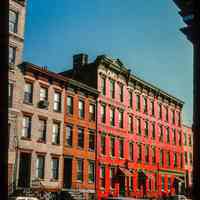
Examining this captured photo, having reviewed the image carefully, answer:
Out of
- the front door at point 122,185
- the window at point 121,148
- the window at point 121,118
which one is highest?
the window at point 121,118

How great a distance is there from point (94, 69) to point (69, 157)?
440 inches

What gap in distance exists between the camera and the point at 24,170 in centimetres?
3058

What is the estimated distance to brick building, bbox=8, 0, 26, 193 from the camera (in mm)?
28734

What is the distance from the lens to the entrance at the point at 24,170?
99.4ft

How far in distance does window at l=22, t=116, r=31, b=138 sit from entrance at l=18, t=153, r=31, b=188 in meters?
1.71

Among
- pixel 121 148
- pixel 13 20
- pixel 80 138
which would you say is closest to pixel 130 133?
pixel 121 148

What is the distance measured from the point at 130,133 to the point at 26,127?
58.0ft

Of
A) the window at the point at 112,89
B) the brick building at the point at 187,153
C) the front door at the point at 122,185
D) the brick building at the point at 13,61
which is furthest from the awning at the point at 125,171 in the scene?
Result: the brick building at the point at 187,153

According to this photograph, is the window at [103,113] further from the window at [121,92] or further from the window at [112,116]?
the window at [121,92]

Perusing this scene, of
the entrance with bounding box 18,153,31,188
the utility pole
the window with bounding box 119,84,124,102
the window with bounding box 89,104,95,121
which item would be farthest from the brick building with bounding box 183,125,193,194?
the utility pole

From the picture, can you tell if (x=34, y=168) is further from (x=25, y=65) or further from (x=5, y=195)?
(x=5, y=195)

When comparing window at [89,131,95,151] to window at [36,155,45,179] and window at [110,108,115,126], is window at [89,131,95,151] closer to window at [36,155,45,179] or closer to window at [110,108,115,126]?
window at [110,108,115,126]

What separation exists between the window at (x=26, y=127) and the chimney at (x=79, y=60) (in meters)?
13.3

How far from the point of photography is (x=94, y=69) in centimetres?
4081
